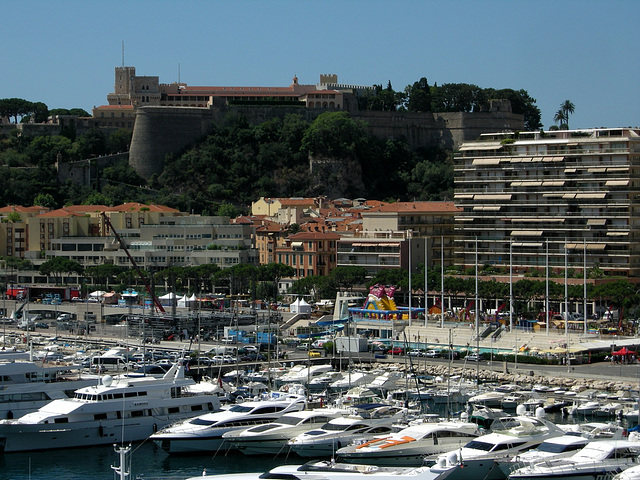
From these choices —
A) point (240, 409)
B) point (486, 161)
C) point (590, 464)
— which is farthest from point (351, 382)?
point (486, 161)

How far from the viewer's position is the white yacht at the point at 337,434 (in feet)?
127

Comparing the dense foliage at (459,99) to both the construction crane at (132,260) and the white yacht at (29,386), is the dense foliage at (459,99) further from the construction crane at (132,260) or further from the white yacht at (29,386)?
the white yacht at (29,386)

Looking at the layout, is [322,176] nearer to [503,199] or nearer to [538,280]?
[503,199]

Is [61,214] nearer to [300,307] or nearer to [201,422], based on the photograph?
[300,307]

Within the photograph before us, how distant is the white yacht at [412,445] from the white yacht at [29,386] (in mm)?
11534

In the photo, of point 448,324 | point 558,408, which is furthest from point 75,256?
point 558,408

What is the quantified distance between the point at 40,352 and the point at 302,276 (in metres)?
33.5

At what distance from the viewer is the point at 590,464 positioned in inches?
1326

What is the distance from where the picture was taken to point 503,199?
79250 mm

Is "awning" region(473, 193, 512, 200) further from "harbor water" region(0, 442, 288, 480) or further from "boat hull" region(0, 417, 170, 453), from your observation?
"harbor water" region(0, 442, 288, 480)

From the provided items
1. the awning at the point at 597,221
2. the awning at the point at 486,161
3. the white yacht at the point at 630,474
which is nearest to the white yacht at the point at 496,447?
the white yacht at the point at 630,474

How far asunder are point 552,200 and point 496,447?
43.0 m

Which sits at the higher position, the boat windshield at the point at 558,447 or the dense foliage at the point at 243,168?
the dense foliage at the point at 243,168

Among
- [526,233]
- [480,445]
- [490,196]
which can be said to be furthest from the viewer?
[490,196]
